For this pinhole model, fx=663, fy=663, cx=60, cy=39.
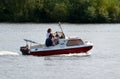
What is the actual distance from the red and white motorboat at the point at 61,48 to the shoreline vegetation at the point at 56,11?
68518 millimetres

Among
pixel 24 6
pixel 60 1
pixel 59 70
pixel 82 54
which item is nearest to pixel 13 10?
pixel 24 6

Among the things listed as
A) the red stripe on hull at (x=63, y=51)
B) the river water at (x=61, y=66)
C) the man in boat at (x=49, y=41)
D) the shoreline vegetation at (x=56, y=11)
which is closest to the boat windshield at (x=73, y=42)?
the red stripe on hull at (x=63, y=51)

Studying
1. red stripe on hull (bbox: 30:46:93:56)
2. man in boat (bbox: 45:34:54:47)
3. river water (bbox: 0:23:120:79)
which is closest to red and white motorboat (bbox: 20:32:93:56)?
red stripe on hull (bbox: 30:46:93:56)

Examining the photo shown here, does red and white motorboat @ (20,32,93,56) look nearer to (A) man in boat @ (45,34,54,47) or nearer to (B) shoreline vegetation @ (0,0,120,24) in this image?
(A) man in boat @ (45,34,54,47)

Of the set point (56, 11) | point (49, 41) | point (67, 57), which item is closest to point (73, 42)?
point (67, 57)

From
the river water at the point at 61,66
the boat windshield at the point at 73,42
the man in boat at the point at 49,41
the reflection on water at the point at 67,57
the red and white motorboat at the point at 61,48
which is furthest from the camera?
the boat windshield at the point at 73,42

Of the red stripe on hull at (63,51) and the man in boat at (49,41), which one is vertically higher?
the man in boat at (49,41)

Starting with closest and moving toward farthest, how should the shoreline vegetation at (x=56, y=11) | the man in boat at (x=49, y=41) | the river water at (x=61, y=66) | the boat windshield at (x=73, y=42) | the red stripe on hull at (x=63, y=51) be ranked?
the river water at (x=61, y=66) → the man in boat at (x=49, y=41) → the red stripe on hull at (x=63, y=51) → the boat windshield at (x=73, y=42) → the shoreline vegetation at (x=56, y=11)

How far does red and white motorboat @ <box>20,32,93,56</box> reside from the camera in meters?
52.0

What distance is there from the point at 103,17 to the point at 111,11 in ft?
22.3

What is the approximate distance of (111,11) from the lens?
134 m

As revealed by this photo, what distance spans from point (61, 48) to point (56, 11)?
7781 cm

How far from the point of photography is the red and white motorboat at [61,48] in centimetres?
5197

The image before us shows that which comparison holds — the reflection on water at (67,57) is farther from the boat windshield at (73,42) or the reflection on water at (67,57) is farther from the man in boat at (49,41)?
the man in boat at (49,41)
